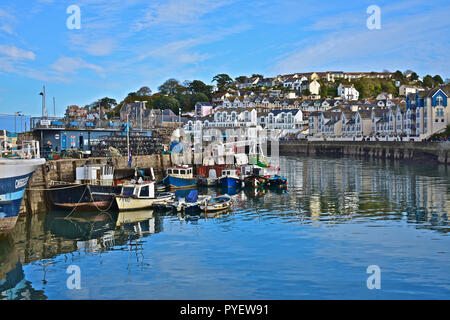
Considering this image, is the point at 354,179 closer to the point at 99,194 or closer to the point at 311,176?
the point at 311,176

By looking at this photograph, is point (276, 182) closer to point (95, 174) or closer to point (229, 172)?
point (229, 172)

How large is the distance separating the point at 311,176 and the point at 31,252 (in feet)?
128

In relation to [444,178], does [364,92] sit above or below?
above

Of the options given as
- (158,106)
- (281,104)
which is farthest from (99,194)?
→ (281,104)

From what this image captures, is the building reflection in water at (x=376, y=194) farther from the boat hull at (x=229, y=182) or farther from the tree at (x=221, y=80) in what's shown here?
the tree at (x=221, y=80)

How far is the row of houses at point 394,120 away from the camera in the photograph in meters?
82.1

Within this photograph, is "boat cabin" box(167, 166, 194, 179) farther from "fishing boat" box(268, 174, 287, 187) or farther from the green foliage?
the green foliage

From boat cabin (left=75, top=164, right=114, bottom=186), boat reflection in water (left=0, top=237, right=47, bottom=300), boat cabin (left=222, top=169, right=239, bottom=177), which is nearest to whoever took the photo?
boat reflection in water (left=0, top=237, right=47, bottom=300)

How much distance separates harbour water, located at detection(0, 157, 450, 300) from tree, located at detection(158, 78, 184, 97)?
492 ft

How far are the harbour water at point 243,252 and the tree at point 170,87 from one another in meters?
150

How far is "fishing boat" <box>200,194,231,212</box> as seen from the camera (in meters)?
30.6

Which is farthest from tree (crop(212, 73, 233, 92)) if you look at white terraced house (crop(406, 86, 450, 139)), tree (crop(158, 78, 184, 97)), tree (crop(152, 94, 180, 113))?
white terraced house (crop(406, 86, 450, 139))

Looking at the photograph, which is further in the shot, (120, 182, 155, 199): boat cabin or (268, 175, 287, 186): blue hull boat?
(268, 175, 287, 186): blue hull boat

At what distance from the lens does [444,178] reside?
48.9m
